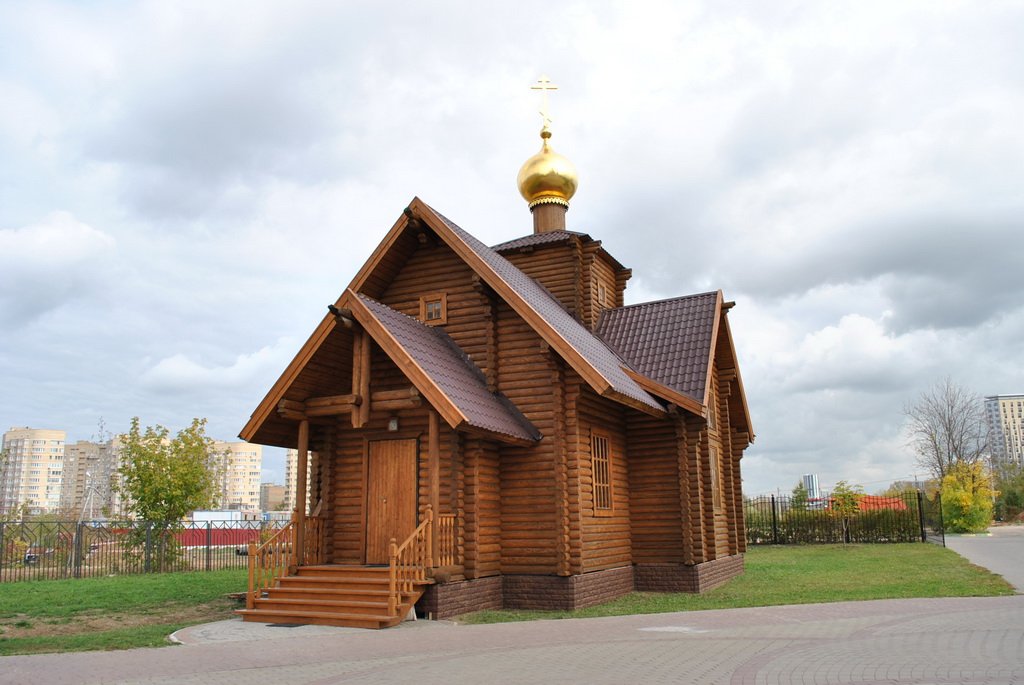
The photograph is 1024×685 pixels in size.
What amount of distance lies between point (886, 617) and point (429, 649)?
5822mm

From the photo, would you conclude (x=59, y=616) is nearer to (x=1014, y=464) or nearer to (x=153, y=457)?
(x=153, y=457)

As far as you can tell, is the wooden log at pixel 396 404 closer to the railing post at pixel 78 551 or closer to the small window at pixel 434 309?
the small window at pixel 434 309

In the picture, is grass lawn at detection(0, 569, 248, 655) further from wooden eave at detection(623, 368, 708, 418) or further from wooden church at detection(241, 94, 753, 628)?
wooden eave at detection(623, 368, 708, 418)

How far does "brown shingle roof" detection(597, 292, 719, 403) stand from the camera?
15.3m

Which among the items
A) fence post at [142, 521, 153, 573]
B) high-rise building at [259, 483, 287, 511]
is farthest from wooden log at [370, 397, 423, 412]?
high-rise building at [259, 483, 287, 511]

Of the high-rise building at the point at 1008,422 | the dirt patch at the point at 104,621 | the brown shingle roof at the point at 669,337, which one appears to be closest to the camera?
the dirt patch at the point at 104,621

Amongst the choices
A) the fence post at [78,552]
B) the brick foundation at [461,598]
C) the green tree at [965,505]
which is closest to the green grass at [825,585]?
the brick foundation at [461,598]

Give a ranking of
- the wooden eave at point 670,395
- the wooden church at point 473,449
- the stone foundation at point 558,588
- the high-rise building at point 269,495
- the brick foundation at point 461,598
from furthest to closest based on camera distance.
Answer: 1. the high-rise building at point 269,495
2. the wooden eave at point 670,395
3. the wooden church at point 473,449
4. the stone foundation at point 558,588
5. the brick foundation at point 461,598

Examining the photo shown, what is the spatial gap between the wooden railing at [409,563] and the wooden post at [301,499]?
2.01 metres

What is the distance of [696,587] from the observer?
1450cm

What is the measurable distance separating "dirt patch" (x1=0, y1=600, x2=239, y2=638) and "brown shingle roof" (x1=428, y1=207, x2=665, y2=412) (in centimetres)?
661

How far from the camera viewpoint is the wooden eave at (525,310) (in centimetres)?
1221

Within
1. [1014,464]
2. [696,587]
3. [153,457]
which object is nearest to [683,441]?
[696,587]

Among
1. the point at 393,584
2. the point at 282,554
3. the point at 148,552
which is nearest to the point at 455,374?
the point at 393,584
